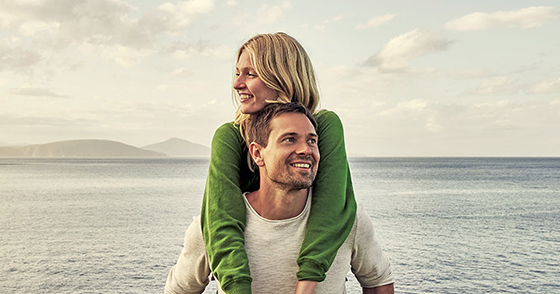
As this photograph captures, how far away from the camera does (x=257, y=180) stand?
2.72 meters

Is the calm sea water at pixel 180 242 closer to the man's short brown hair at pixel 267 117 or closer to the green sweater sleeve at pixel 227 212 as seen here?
the green sweater sleeve at pixel 227 212

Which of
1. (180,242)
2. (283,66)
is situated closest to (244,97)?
(283,66)

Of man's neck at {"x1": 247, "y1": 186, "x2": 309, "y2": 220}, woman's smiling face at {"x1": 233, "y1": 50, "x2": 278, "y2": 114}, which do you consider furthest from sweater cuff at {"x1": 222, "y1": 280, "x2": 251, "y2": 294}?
woman's smiling face at {"x1": 233, "y1": 50, "x2": 278, "y2": 114}

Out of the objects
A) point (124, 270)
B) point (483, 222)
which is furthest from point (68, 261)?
point (483, 222)

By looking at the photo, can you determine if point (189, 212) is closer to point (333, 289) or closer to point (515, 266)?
point (515, 266)

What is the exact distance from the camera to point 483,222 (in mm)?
39094

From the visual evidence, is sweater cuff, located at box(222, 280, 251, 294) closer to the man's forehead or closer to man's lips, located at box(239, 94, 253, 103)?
the man's forehead

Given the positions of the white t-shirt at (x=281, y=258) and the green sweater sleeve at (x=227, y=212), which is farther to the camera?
the white t-shirt at (x=281, y=258)

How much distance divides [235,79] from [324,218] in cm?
A: 88

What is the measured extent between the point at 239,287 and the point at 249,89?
0.94 metres

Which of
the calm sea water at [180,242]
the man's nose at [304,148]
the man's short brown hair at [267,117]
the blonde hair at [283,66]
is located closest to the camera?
the man's nose at [304,148]

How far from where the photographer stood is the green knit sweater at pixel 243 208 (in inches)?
91.4

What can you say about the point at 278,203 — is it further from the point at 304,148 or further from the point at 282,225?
the point at 304,148


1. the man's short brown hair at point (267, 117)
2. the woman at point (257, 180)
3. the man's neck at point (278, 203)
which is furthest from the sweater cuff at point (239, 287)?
the man's short brown hair at point (267, 117)
